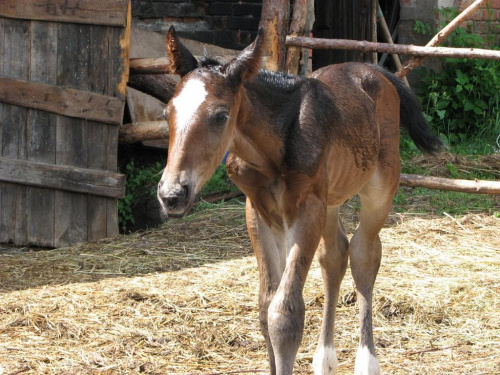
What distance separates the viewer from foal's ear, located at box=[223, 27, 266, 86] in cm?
334

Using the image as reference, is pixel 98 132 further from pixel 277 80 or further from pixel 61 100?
pixel 277 80

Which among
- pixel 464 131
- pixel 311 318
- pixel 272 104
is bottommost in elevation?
pixel 311 318

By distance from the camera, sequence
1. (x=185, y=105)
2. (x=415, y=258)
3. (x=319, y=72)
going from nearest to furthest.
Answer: (x=185, y=105), (x=319, y=72), (x=415, y=258)

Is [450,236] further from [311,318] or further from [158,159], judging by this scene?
[158,159]

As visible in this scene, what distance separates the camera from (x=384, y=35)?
987cm

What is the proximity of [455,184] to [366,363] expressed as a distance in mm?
3279

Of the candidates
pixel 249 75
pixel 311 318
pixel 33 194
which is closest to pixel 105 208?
pixel 33 194

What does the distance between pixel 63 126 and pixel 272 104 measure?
3351 millimetres

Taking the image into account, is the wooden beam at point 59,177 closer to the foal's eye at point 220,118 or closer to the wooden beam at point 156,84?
the wooden beam at point 156,84

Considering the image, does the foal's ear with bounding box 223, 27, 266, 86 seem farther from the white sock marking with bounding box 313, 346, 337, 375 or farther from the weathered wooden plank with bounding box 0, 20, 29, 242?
the weathered wooden plank with bounding box 0, 20, 29, 242

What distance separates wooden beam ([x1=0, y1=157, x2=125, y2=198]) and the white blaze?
3582mm

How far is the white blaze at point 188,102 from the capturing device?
308 centimetres

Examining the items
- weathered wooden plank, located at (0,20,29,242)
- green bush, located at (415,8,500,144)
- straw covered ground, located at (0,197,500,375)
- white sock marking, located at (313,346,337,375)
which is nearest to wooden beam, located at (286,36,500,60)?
straw covered ground, located at (0,197,500,375)

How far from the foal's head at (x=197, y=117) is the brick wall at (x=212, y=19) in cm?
551
